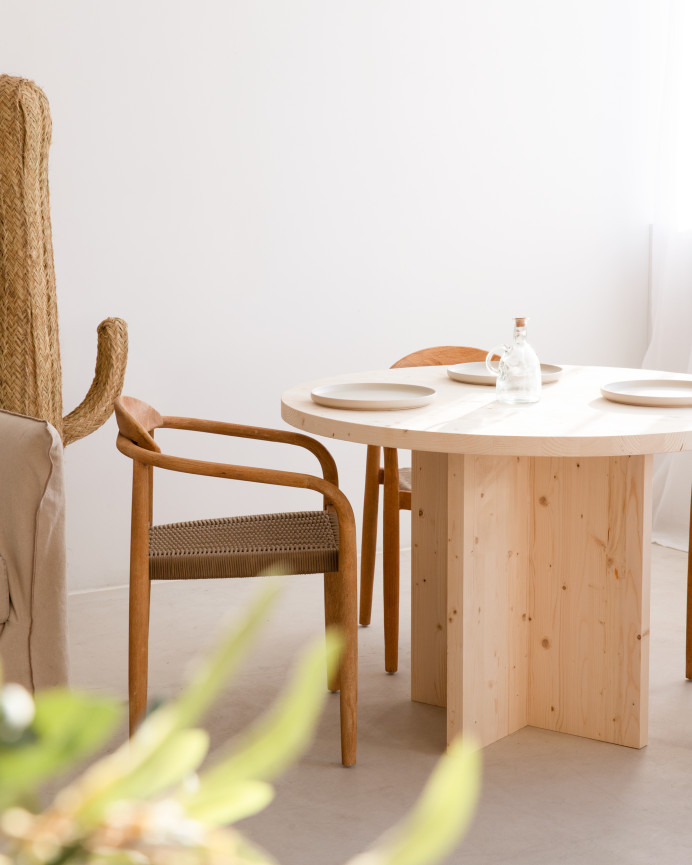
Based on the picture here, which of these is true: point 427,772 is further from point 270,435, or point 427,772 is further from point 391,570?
point 270,435

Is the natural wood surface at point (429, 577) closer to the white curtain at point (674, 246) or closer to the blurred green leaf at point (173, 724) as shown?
the white curtain at point (674, 246)

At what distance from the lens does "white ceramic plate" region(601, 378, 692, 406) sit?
1.99 meters

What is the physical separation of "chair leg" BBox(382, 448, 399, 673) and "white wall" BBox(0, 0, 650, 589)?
1019 mm

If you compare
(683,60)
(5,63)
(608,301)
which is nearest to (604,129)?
(683,60)

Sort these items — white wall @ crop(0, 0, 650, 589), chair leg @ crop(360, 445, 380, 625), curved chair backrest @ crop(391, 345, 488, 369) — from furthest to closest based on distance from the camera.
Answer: white wall @ crop(0, 0, 650, 589)
curved chair backrest @ crop(391, 345, 488, 369)
chair leg @ crop(360, 445, 380, 625)

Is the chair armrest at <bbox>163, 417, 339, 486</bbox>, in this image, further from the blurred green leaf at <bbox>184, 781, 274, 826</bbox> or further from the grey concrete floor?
the blurred green leaf at <bbox>184, 781, 274, 826</bbox>

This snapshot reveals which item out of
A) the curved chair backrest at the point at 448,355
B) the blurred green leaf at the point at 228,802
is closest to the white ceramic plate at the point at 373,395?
the curved chair backrest at the point at 448,355

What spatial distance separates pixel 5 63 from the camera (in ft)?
9.64

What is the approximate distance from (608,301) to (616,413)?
7.63ft

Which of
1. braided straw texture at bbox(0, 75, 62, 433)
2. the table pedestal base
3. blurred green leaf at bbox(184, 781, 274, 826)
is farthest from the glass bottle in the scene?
blurred green leaf at bbox(184, 781, 274, 826)

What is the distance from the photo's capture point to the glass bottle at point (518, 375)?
6.82 feet

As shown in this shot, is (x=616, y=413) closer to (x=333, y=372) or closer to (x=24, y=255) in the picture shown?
(x=24, y=255)

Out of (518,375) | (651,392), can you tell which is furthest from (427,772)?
(651,392)

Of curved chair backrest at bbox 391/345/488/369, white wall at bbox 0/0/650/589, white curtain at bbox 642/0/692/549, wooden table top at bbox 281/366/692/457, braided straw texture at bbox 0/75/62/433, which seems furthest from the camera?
white curtain at bbox 642/0/692/549
